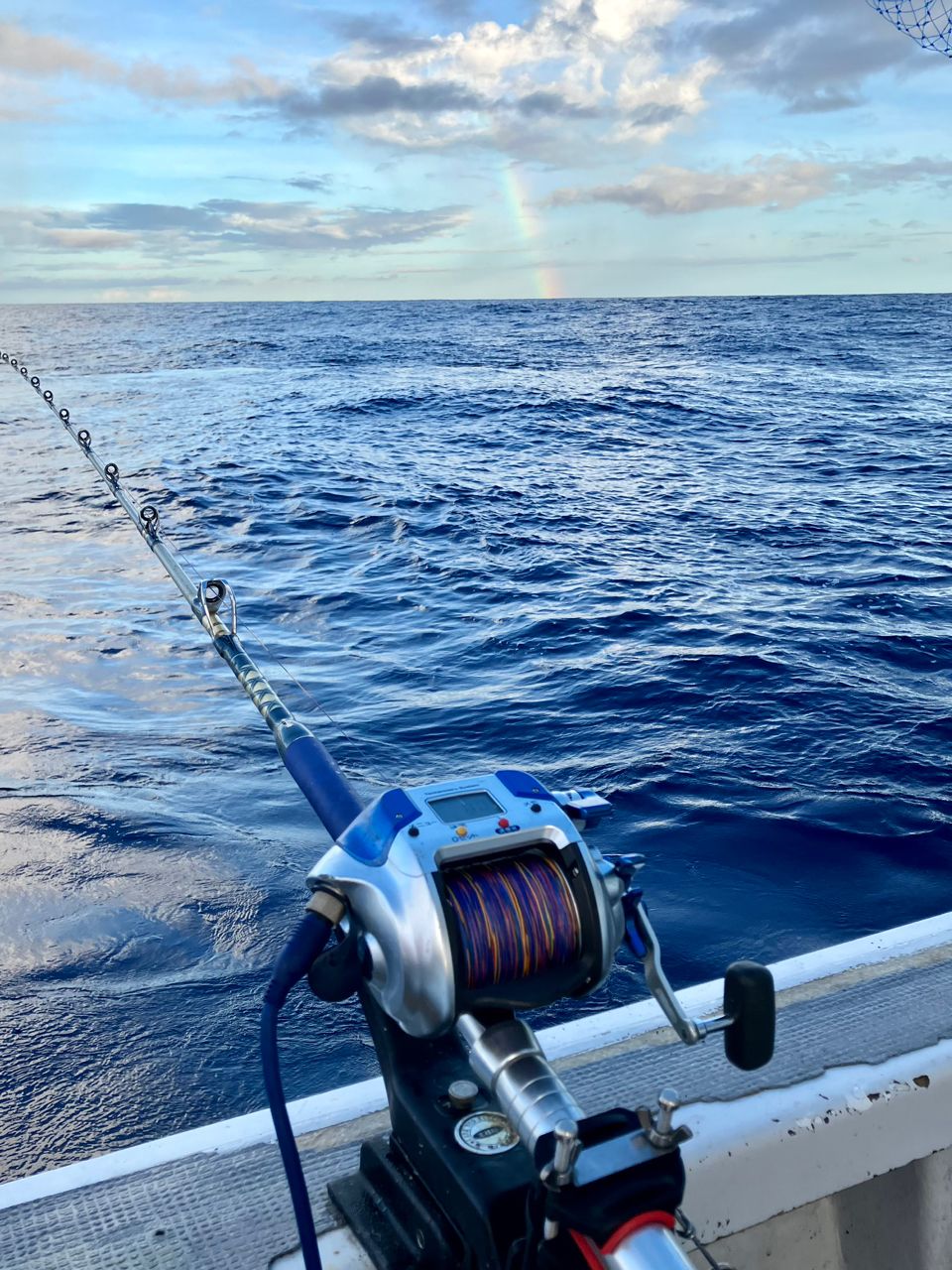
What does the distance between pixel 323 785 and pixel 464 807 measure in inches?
15.7

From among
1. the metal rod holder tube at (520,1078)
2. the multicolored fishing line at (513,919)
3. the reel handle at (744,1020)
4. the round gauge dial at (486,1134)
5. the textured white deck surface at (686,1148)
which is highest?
the multicolored fishing line at (513,919)

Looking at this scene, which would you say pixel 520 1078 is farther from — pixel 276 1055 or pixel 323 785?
pixel 323 785

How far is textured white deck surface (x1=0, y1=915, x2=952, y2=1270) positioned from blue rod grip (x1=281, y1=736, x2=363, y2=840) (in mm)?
542

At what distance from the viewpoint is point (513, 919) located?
1.27 metres

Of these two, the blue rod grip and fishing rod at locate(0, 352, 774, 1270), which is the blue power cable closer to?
fishing rod at locate(0, 352, 774, 1270)

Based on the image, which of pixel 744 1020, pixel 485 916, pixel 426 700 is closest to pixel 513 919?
pixel 485 916

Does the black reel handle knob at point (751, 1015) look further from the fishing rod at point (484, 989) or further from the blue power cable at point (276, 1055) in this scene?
the blue power cable at point (276, 1055)

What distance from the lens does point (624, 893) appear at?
1.33m

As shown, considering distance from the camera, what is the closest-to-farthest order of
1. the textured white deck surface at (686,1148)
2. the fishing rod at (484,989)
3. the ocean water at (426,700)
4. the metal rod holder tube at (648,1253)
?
1. the metal rod holder tube at (648,1253)
2. the fishing rod at (484,989)
3. the textured white deck surface at (686,1148)
4. the ocean water at (426,700)

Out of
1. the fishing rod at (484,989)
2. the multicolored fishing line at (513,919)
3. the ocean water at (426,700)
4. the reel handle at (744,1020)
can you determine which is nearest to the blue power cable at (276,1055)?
the fishing rod at (484,989)

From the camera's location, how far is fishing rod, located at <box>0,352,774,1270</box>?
1.17 metres

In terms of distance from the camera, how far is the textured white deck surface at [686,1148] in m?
1.58

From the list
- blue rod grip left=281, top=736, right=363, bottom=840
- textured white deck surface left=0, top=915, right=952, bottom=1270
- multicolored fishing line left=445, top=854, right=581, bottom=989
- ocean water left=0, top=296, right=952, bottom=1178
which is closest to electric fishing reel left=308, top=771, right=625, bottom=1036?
multicolored fishing line left=445, top=854, right=581, bottom=989

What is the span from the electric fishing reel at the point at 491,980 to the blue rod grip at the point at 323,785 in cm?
26
